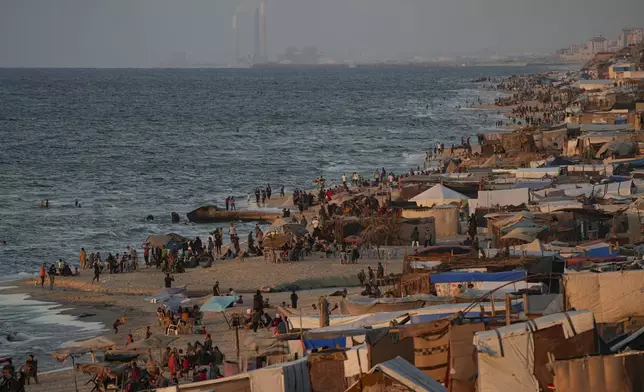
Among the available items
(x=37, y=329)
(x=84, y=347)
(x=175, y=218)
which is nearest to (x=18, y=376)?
(x=84, y=347)

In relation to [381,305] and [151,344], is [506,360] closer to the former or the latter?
[381,305]

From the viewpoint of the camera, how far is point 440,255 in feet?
83.2

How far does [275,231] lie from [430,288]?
15374 mm

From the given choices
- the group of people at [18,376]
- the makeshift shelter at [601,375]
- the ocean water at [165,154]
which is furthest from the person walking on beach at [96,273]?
the makeshift shelter at [601,375]

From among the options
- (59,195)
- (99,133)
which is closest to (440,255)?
(59,195)

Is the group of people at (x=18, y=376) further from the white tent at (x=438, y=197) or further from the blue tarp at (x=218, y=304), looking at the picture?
the white tent at (x=438, y=197)

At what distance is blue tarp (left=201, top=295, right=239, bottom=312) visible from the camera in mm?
24734

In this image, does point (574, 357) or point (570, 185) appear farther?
point (570, 185)

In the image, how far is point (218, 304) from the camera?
977 inches

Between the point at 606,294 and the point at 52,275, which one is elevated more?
the point at 606,294

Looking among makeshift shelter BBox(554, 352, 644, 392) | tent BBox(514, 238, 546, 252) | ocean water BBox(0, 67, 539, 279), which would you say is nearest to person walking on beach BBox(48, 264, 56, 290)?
ocean water BBox(0, 67, 539, 279)

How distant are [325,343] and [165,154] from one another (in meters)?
71.4

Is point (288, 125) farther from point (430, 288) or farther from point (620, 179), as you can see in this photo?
point (430, 288)

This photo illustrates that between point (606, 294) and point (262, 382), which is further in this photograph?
point (606, 294)
